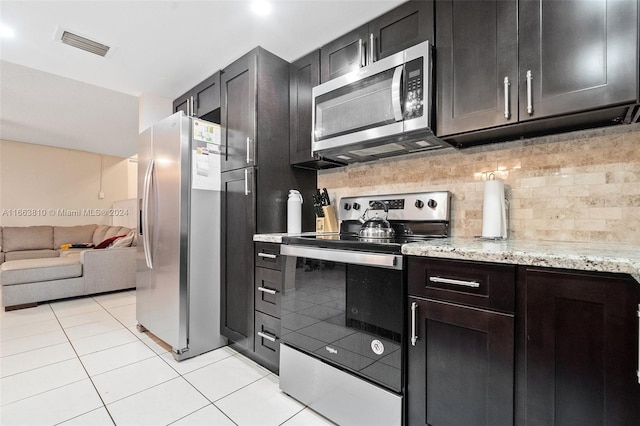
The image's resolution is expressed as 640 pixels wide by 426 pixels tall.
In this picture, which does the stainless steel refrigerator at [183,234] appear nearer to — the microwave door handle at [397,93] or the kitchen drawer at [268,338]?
the kitchen drawer at [268,338]

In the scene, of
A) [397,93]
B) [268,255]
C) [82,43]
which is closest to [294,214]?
A: [268,255]

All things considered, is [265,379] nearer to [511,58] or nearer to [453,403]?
[453,403]

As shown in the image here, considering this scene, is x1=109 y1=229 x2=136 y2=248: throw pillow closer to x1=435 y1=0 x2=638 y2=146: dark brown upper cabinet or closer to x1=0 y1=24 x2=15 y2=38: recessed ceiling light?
x1=0 y1=24 x2=15 y2=38: recessed ceiling light

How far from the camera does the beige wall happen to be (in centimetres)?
581

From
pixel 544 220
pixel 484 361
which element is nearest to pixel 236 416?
pixel 484 361

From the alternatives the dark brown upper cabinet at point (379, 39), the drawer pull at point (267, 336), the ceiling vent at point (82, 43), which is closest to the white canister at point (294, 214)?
the drawer pull at point (267, 336)

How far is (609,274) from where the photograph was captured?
881 mm

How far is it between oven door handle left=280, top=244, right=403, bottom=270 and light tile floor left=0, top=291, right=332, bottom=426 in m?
0.86

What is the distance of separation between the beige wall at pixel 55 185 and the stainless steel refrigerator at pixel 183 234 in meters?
5.58

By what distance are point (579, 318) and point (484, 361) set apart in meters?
0.34

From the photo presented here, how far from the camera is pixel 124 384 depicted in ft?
6.14

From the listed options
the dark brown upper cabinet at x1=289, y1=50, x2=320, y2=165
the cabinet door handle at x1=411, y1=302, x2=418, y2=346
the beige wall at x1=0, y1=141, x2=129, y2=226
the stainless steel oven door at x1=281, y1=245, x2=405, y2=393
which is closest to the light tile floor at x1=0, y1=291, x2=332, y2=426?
the stainless steel oven door at x1=281, y1=245, x2=405, y2=393

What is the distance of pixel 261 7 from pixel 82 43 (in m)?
1.55

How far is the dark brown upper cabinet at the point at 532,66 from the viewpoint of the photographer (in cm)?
114
